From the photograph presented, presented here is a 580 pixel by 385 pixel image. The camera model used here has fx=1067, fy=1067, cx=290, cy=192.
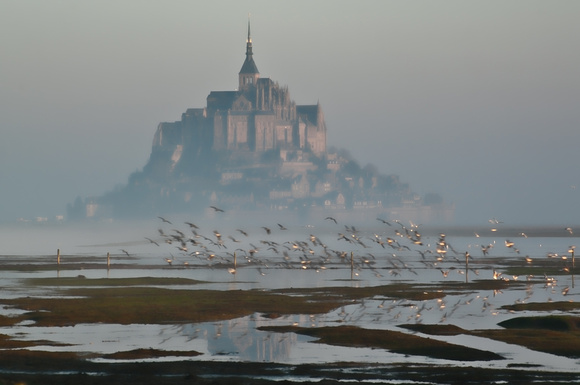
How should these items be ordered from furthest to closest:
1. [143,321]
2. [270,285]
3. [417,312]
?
[270,285] < [417,312] < [143,321]

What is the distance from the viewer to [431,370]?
1053 inches

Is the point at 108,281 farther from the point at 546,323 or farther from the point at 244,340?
the point at 546,323

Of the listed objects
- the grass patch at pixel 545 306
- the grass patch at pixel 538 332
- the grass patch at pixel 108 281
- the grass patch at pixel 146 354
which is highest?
the grass patch at pixel 108 281

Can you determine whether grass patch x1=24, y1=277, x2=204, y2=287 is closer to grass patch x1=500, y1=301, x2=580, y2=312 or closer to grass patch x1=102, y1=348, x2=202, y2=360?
grass patch x1=500, y1=301, x2=580, y2=312

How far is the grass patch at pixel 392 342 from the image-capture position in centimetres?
2961

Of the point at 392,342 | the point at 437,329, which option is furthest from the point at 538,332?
the point at 392,342

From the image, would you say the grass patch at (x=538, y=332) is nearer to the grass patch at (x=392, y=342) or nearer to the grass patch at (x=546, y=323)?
the grass patch at (x=546, y=323)

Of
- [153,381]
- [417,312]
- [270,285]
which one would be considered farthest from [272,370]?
[270,285]

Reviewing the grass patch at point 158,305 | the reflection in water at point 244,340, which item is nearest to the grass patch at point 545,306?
the grass patch at point 158,305

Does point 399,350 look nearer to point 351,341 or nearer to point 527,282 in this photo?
point 351,341

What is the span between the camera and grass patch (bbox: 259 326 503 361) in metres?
29.6

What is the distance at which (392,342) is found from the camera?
32.4 meters

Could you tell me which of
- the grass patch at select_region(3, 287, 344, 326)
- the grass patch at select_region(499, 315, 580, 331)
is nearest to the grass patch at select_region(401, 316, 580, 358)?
the grass patch at select_region(499, 315, 580, 331)

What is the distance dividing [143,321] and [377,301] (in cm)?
1389
